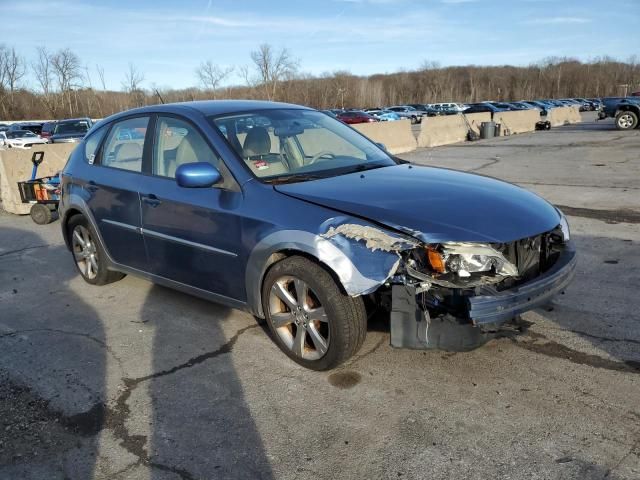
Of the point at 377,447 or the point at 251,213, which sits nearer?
the point at 377,447

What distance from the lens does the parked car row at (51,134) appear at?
20125 mm

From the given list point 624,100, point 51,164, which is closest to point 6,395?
point 51,164

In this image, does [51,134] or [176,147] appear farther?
[51,134]

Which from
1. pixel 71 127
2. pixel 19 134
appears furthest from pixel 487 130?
pixel 19 134

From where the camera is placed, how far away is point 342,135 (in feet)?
15.7

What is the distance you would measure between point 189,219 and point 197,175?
451 mm

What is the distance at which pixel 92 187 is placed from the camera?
502 centimetres

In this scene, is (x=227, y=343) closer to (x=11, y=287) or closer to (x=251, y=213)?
(x=251, y=213)

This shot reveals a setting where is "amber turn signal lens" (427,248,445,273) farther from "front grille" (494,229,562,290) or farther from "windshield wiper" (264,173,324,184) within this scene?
"windshield wiper" (264,173,324,184)

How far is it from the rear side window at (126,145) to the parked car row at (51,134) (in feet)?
38.7

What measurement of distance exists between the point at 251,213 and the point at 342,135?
150cm

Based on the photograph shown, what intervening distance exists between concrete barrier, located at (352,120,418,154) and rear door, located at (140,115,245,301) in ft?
44.5

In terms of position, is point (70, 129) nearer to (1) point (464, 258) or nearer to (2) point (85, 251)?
(2) point (85, 251)

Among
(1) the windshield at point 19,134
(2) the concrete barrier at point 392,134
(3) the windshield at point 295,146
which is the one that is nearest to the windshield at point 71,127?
(1) the windshield at point 19,134
